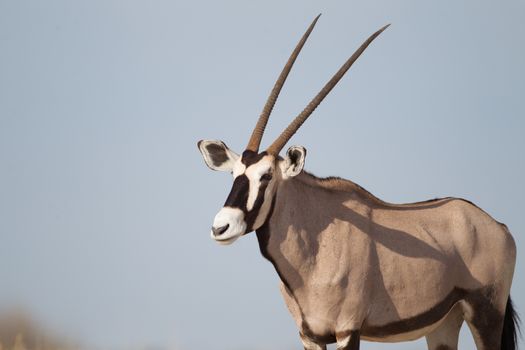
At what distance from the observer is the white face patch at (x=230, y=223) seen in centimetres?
755

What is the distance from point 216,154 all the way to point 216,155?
10 mm

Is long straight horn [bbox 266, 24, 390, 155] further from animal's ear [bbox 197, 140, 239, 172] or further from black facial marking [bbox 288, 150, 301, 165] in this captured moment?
animal's ear [bbox 197, 140, 239, 172]

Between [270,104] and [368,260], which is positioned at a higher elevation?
[270,104]

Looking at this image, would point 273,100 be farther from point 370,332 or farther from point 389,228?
point 370,332

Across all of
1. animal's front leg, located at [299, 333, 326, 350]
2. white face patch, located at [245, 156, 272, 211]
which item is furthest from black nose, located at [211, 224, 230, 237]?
animal's front leg, located at [299, 333, 326, 350]

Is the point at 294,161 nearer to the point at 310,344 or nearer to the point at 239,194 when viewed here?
the point at 239,194

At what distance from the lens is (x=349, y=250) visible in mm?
8266

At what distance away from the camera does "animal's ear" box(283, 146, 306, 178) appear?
7.90m

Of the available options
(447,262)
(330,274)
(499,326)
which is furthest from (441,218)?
(330,274)

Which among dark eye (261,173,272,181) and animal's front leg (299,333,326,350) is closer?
dark eye (261,173,272,181)

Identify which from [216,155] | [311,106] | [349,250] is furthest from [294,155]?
[349,250]

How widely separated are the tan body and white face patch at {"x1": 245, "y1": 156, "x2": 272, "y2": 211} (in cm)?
32

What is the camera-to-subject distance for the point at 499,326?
9.59m

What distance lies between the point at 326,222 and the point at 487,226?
97.7 inches
